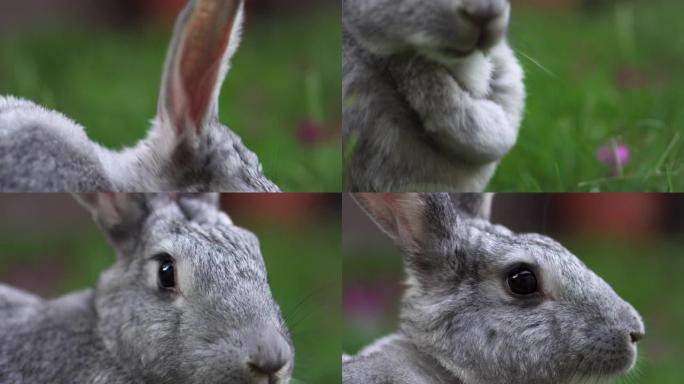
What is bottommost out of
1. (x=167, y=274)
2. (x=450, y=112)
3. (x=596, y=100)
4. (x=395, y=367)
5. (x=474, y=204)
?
(x=395, y=367)

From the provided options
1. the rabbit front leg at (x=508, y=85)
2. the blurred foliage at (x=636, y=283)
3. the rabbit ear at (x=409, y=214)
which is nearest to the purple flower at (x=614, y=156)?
the blurred foliage at (x=636, y=283)

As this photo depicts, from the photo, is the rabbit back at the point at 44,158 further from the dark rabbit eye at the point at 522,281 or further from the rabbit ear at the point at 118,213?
the dark rabbit eye at the point at 522,281

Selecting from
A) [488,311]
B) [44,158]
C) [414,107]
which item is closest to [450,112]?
[414,107]

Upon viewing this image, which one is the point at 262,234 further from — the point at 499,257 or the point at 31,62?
the point at 31,62

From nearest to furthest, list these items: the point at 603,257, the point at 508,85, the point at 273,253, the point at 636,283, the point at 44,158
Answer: the point at 44,158 → the point at 508,85 → the point at 273,253 → the point at 603,257 → the point at 636,283

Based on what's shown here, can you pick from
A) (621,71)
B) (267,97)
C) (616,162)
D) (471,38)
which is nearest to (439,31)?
(471,38)

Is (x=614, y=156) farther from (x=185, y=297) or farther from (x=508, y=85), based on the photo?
(x=185, y=297)

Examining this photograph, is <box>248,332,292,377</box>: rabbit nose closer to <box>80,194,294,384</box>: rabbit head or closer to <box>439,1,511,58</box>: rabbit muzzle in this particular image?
<box>80,194,294,384</box>: rabbit head
